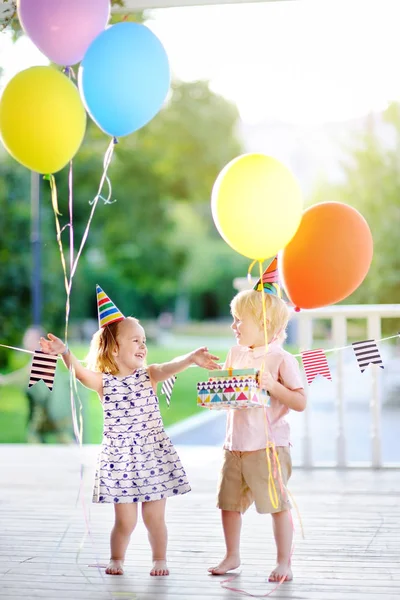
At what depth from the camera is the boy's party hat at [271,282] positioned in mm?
2525

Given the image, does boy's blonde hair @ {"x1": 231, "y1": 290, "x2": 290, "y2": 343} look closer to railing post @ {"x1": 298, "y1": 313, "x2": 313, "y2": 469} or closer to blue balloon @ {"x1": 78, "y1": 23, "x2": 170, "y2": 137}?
blue balloon @ {"x1": 78, "y1": 23, "x2": 170, "y2": 137}

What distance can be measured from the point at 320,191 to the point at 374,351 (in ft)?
45.2

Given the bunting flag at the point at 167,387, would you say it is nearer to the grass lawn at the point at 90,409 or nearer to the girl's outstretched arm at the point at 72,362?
the girl's outstretched arm at the point at 72,362

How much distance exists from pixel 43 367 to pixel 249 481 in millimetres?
678

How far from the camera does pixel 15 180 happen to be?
14.2 metres

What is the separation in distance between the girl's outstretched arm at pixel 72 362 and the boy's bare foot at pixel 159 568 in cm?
53

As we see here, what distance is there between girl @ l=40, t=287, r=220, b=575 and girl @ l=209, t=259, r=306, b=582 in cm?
13

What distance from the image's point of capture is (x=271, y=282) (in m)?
2.56

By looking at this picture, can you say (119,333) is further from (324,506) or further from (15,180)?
→ (15,180)

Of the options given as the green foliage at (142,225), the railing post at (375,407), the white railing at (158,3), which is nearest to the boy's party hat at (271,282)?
the railing post at (375,407)

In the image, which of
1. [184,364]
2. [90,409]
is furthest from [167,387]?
[90,409]

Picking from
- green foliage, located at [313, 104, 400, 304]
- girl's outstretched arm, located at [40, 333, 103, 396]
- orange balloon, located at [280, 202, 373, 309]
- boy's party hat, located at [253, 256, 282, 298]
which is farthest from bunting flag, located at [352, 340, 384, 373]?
green foliage, located at [313, 104, 400, 304]

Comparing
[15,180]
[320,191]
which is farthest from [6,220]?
[320,191]

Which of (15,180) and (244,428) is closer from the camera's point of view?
(244,428)
